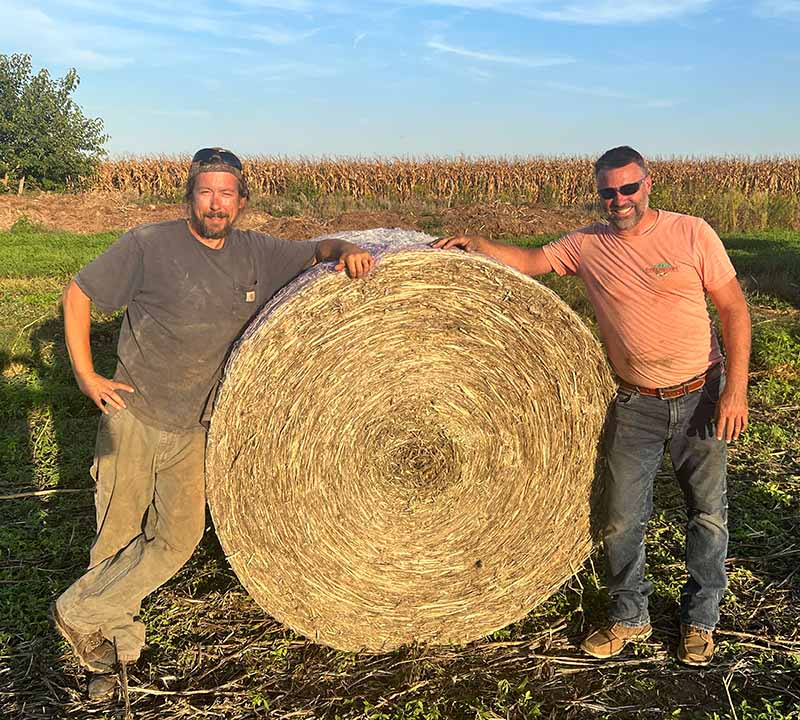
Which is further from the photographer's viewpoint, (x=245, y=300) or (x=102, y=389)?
(x=245, y=300)

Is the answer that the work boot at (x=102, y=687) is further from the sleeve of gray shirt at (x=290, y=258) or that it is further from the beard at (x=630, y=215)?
the beard at (x=630, y=215)

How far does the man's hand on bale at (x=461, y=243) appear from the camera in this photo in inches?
139

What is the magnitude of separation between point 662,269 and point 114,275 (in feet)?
8.07

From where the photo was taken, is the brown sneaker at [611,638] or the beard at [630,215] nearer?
the beard at [630,215]

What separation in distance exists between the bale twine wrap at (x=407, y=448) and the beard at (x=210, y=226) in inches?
17.2

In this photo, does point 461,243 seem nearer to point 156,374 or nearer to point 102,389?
point 156,374

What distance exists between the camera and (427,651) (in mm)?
3838

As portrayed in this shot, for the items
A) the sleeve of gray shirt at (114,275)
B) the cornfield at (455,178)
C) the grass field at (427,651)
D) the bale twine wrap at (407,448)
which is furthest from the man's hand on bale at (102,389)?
the cornfield at (455,178)

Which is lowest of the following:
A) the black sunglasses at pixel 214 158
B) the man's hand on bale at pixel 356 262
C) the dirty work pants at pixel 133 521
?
the dirty work pants at pixel 133 521

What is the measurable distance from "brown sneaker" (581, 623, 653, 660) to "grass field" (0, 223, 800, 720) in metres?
0.05

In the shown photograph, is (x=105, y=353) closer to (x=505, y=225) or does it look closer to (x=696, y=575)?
(x=696, y=575)

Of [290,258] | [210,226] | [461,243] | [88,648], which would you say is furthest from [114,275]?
[88,648]

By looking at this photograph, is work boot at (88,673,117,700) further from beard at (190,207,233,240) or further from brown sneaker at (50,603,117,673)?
beard at (190,207,233,240)

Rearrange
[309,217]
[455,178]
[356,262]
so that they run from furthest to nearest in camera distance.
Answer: [455,178] < [309,217] < [356,262]
